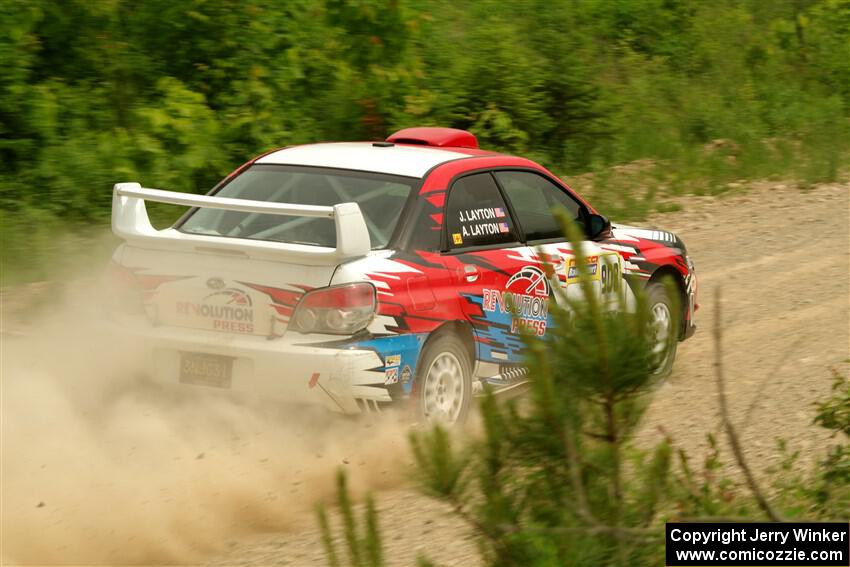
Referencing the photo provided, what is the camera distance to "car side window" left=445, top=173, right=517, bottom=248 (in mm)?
6602

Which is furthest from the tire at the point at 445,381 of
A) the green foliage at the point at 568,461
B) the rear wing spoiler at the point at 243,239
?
the green foliage at the point at 568,461

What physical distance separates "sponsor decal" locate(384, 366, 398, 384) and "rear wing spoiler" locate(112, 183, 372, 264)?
591mm

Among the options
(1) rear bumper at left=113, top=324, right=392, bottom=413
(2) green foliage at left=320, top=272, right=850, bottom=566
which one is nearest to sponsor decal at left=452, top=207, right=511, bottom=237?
(1) rear bumper at left=113, top=324, right=392, bottom=413

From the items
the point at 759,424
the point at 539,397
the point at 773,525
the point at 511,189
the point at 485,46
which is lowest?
the point at 759,424

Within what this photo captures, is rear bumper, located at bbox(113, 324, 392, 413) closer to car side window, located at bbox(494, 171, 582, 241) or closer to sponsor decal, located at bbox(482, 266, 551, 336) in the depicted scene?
sponsor decal, located at bbox(482, 266, 551, 336)

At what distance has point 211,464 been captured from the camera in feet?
18.1

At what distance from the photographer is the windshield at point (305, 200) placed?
246 inches

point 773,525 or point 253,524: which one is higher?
point 773,525

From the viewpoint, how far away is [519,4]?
63.3 feet

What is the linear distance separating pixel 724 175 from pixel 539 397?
14096 millimetres

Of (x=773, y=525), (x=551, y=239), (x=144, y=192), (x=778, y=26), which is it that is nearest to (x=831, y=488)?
Result: (x=773, y=525)

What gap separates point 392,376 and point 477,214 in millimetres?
1364

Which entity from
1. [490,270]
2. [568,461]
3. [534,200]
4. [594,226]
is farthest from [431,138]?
[568,461]

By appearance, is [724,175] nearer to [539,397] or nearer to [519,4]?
[519,4]
